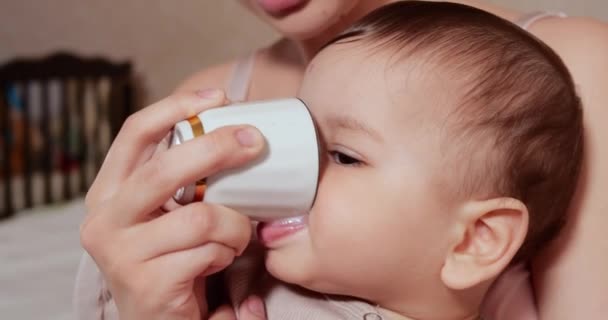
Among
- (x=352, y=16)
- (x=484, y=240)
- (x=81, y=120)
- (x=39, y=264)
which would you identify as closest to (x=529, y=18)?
(x=352, y=16)

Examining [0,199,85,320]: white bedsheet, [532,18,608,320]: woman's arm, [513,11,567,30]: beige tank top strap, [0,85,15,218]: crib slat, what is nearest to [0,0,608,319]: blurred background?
[0,85,15,218]: crib slat

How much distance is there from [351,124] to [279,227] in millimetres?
134

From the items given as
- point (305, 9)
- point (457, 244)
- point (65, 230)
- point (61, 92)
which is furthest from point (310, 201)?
point (61, 92)

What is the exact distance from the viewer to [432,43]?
755 millimetres

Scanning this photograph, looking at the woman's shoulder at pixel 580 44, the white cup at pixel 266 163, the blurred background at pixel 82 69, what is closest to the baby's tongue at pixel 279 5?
the white cup at pixel 266 163

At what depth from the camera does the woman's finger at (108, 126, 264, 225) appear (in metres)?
0.65

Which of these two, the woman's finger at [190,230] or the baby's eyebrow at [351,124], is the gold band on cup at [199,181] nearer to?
the woman's finger at [190,230]

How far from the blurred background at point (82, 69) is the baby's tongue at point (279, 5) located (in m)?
1.37

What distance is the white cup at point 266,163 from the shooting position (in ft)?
2.24

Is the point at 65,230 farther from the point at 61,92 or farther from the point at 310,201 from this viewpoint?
the point at 310,201

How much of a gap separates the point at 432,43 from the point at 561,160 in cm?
19

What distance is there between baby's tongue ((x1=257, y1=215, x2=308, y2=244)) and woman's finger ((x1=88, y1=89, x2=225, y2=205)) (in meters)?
0.14

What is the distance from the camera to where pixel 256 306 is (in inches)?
33.2

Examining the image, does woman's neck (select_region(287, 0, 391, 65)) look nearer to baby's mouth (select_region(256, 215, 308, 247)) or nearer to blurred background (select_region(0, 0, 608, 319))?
baby's mouth (select_region(256, 215, 308, 247))
